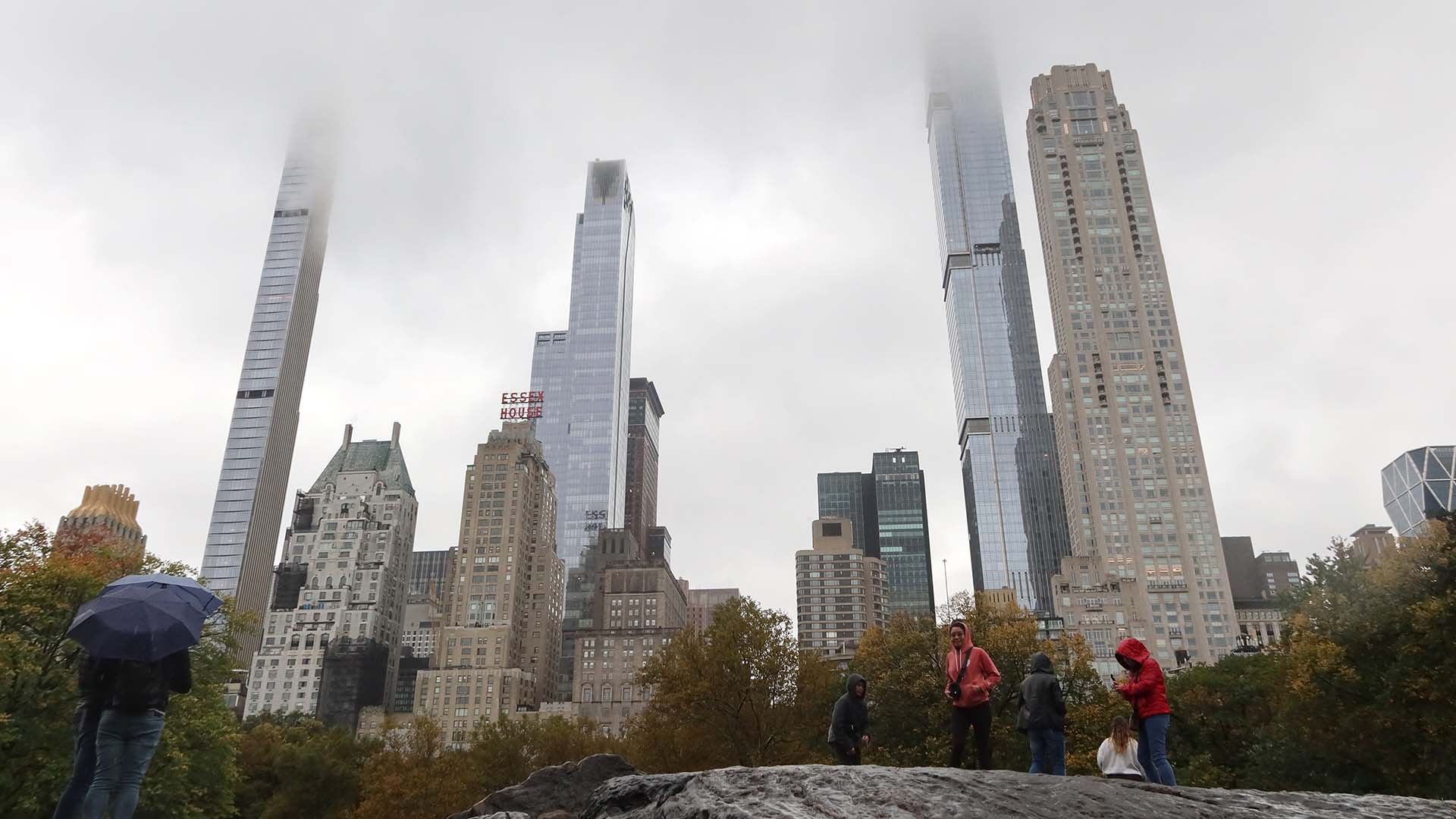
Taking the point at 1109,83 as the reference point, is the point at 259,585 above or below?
below

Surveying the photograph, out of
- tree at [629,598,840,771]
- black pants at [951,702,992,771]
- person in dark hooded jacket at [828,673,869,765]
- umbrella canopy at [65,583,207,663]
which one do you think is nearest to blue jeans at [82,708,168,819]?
umbrella canopy at [65,583,207,663]

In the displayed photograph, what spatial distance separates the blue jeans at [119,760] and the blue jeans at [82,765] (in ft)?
0.40

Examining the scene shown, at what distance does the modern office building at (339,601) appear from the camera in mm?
163750

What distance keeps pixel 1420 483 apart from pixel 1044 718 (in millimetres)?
207042

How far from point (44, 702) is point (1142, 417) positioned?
164m

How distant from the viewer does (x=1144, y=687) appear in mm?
11312

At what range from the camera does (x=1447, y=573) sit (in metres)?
25.9

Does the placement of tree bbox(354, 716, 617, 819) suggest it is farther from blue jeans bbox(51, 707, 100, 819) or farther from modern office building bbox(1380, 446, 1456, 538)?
modern office building bbox(1380, 446, 1456, 538)

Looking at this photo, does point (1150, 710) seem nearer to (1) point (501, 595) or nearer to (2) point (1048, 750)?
(2) point (1048, 750)

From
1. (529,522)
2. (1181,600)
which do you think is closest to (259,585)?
(529,522)

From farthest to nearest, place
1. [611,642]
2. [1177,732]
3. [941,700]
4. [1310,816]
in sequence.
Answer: [611,642] → [1177,732] → [941,700] → [1310,816]

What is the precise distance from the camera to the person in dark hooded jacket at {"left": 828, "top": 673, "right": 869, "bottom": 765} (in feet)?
46.2

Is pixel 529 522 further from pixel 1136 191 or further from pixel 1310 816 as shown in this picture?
pixel 1310 816

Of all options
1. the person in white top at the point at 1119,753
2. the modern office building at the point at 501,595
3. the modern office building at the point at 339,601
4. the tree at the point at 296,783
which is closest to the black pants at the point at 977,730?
the person in white top at the point at 1119,753
